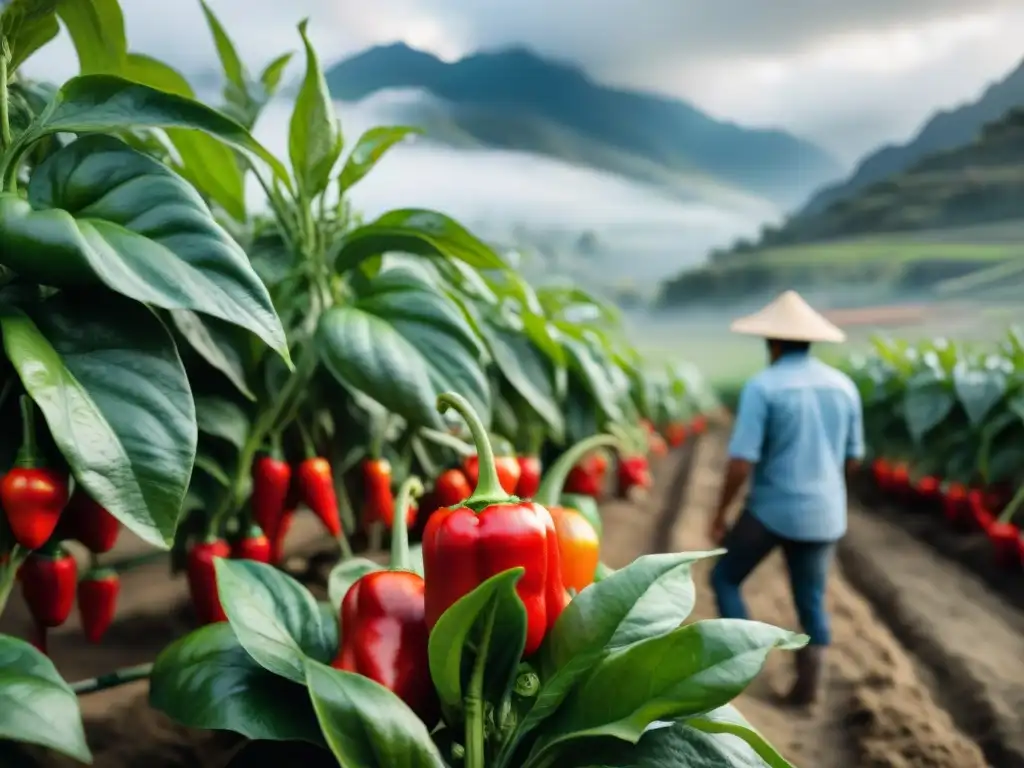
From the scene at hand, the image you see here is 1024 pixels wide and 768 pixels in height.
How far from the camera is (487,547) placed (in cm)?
73

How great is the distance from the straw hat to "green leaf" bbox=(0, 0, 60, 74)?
5.37ft

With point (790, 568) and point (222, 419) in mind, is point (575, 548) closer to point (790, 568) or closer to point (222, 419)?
point (222, 419)

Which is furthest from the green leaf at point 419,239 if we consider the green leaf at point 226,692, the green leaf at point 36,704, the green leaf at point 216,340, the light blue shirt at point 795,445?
the light blue shirt at point 795,445

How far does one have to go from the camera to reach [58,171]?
2.70ft

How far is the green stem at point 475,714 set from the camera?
2.35 feet

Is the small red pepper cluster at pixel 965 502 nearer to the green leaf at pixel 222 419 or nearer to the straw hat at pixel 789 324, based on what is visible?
the straw hat at pixel 789 324

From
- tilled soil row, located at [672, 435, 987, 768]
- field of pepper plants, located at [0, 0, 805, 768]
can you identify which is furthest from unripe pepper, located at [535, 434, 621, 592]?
tilled soil row, located at [672, 435, 987, 768]

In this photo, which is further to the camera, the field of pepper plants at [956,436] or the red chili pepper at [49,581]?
the field of pepper plants at [956,436]

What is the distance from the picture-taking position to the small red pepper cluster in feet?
9.18

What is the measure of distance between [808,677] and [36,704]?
1884 millimetres

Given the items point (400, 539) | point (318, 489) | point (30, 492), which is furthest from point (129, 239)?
point (318, 489)

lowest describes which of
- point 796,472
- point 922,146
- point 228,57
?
point 796,472

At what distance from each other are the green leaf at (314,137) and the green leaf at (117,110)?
331 millimetres

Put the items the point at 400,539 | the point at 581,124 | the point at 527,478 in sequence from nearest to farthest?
the point at 400,539, the point at 527,478, the point at 581,124
